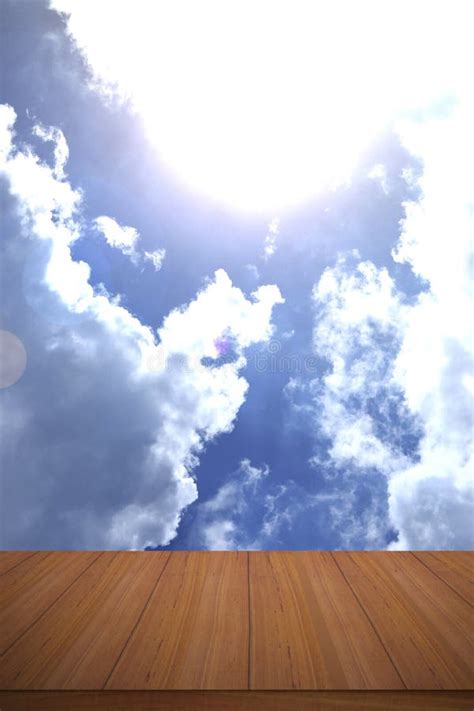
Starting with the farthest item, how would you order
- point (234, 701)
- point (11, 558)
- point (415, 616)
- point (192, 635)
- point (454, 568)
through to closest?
point (11, 558) → point (454, 568) → point (415, 616) → point (192, 635) → point (234, 701)

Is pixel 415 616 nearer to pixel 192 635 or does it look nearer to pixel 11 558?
pixel 192 635

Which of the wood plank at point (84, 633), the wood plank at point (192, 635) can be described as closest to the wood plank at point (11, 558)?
the wood plank at point (84, 633)

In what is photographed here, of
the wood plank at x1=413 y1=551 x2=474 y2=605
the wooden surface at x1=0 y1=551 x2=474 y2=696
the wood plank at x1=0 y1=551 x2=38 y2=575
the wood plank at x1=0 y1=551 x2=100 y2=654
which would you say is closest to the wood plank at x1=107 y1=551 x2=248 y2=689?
the wooden surface at x1=0 y1=551 x2=474 y2=696

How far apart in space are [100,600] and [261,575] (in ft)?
2.38

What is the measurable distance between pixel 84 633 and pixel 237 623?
0.54 metres

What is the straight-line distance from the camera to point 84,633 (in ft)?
5.71

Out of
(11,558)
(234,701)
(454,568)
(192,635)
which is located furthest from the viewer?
(11,558)

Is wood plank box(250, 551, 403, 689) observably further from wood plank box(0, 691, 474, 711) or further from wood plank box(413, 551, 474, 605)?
wood plank box(413, 551, 474, 605)

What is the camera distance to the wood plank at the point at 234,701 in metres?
1.35

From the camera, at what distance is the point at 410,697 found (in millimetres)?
1398

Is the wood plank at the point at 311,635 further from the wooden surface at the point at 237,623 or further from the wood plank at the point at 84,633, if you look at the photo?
the wood plank at the point at 84,633

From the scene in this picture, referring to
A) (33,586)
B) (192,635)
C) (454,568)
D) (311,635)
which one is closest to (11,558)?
(33,586)

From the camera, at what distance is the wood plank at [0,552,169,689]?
148cm

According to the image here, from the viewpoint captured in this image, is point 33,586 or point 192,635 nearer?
point 192,635
